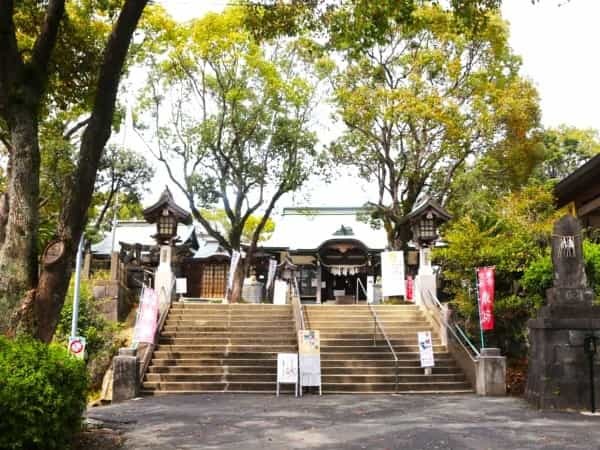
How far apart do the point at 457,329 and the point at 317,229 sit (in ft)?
57.6

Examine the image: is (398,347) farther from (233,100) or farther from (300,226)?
(300,226)

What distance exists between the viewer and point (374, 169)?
2419 cm

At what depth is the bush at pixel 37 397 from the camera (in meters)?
5.16

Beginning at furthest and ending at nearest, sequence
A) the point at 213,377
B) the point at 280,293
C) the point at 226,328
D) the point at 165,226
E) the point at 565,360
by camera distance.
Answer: the point at 280,293
the point at 165,226
the point at 226,328
the point at 213,377
the point at 565,360

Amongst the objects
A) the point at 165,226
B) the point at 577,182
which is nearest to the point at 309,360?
the point at 165,226

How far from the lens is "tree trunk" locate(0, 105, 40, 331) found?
6.26 meters

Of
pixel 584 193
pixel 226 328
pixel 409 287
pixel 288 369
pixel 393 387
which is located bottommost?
pixel 393 387

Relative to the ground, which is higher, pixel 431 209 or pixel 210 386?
pixel 431 209

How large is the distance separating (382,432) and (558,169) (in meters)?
30.8

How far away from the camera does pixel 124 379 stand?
39.0ft

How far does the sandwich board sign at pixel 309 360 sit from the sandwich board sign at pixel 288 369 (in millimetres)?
151

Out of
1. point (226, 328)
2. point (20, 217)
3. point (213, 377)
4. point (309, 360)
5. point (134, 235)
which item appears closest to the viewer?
point (20, 217)

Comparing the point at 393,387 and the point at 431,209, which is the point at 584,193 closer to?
the point at 431,209

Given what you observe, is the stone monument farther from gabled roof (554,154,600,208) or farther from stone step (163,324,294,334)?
stone step (163,324,294,334)
